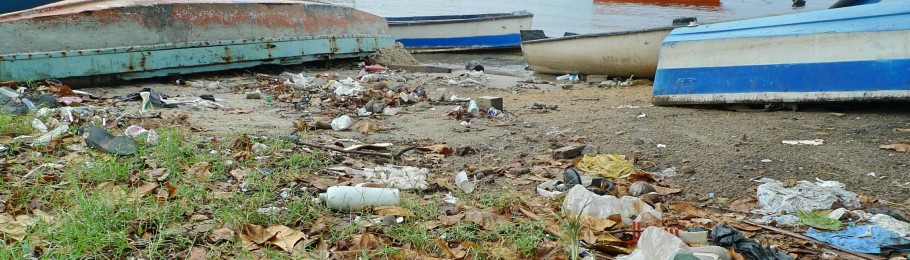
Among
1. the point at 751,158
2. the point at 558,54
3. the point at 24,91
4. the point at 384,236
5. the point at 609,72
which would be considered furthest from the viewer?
the point at 558,54

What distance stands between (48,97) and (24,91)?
81 centimetres

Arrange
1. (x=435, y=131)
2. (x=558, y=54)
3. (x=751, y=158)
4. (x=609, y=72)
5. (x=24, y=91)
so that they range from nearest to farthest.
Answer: (x=751, y=158), (x=435, y=131), (x=24, y=91), (x=609, y=72), (x=558, y=54)

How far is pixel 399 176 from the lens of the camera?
3500mm

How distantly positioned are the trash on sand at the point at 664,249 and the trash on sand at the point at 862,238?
55cm

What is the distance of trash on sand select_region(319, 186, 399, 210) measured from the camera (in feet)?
9.63

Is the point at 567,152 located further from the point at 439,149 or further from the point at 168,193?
the point at 168,193

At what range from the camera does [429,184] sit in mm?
3398

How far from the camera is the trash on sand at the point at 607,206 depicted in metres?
2.89

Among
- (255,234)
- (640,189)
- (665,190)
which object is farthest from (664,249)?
(255,234)

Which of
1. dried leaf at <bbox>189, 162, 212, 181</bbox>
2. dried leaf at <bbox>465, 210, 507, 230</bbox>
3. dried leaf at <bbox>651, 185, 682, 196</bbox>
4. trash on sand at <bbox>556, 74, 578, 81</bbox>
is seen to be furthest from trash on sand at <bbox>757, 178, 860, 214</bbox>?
trash on sand at <bbox>556, 74, 578, 81</bbox>

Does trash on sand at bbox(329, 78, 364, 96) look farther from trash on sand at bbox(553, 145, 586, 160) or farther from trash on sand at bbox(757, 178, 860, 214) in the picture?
trash on sand at bbox(757, 178, 860, 214)

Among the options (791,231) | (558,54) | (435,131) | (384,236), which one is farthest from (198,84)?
(791,231)

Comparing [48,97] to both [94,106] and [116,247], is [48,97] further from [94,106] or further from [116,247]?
[116,247]

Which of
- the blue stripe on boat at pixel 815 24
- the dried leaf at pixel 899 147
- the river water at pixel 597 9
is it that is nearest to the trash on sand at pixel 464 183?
the dried leaf at pixel 899 147
